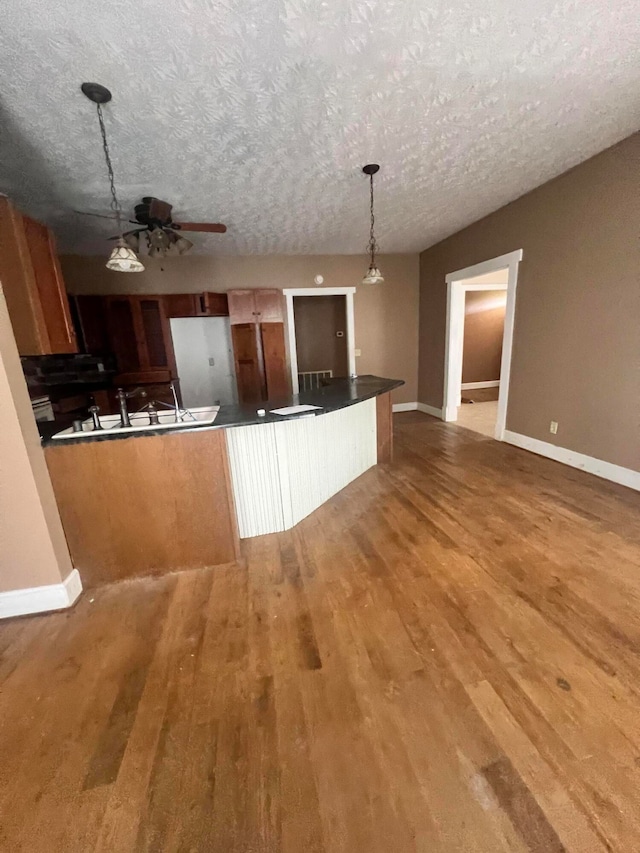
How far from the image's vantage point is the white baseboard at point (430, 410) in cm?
534

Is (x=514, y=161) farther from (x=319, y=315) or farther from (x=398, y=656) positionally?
(x=319, y=315)

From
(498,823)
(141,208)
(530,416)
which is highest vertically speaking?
(141,208)

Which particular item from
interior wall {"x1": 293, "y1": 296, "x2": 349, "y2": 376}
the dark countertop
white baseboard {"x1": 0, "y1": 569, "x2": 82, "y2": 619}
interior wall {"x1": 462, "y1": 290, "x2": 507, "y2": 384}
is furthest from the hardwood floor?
interior wall {"x1": 462, "y1": 290, "x2": 507, "y2": 384}

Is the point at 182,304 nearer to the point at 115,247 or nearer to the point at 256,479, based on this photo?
the point at 115,247

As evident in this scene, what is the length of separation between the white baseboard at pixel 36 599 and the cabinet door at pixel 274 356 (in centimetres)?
343

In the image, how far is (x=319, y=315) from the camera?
649cm

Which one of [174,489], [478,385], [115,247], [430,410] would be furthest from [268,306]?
[478,385]

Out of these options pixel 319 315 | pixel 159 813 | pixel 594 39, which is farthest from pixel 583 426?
pixel 319 315

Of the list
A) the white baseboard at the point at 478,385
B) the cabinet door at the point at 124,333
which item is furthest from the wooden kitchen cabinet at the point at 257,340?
the white baseboard at the point at 478,385

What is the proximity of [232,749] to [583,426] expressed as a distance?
140 inches

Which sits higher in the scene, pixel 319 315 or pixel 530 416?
pixel 319 315

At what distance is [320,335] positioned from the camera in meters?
6.57

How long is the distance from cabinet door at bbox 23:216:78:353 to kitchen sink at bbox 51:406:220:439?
684 mm

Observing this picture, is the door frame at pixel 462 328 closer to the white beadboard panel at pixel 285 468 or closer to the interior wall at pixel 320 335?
the interior wall at pixel 320 335
